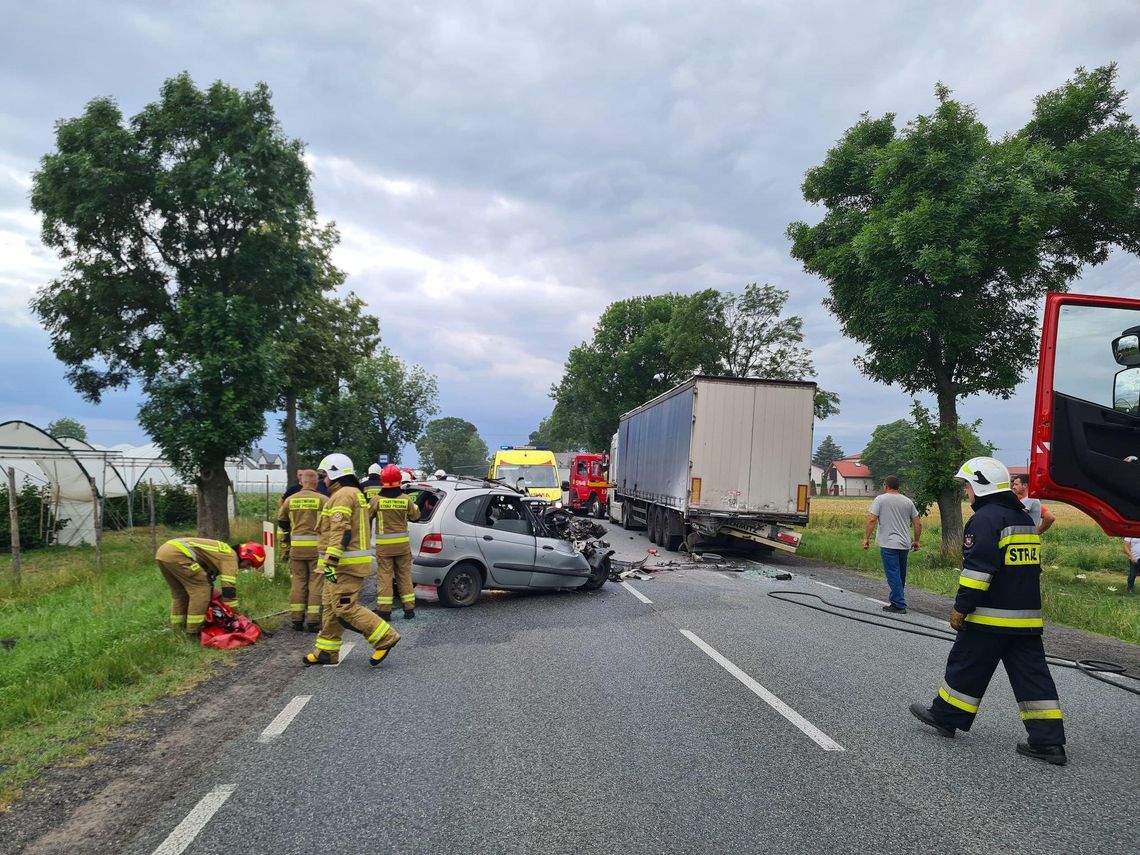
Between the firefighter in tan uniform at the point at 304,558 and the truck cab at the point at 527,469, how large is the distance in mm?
15114

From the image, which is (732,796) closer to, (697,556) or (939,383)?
(697,556)

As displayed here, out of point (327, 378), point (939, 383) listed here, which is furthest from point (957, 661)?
point (327, 378)

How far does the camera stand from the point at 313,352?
25.3 meters

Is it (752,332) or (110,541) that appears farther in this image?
(752,332)

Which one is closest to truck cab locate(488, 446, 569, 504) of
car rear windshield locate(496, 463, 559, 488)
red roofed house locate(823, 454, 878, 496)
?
car rear windshield locate(496, 463, 559, 488)

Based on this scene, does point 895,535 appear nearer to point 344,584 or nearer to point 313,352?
point 344,584

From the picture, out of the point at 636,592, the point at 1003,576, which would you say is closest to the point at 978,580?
the point at 1003,576

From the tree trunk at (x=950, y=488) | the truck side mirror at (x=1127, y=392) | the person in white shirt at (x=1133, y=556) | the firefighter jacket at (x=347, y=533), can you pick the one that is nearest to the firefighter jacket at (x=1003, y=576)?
the truck side mirror at (x=1127, y=392)

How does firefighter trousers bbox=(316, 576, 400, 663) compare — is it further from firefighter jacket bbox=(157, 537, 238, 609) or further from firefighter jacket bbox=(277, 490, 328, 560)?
firefighter jacket bbox=(277, 490, 328, 560)

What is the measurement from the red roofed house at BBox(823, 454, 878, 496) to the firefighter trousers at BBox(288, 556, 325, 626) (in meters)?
117

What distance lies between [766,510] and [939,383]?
6105 mm

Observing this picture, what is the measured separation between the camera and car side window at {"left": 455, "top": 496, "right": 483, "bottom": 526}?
1009cm

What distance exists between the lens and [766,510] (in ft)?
53.6

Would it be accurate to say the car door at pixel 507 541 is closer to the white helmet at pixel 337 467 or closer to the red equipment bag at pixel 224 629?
the white helmet at pixel 337 467
